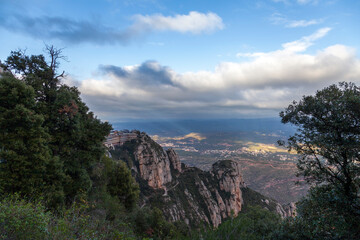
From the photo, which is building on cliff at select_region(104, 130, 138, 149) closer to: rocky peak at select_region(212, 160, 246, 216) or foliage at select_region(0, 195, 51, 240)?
rocky peak at select_region(212, 160, 246, 216)

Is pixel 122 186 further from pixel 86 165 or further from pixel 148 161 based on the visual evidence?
pixel 148 161

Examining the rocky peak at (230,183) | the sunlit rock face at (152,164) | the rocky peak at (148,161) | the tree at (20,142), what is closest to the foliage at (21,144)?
the tree at (20,142)

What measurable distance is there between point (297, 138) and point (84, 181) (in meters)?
20.9

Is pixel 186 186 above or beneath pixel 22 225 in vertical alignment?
beneath

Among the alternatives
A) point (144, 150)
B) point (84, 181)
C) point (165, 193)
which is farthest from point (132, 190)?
point (144, 150)

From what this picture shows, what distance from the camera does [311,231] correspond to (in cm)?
971

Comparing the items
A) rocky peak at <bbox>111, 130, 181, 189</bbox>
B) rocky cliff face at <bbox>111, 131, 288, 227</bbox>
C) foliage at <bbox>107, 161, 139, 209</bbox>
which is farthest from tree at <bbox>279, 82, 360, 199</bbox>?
rocky peak at <bbox>111, 130, 181, 189</bbox>

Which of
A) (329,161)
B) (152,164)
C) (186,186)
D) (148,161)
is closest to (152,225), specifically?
(329,161)

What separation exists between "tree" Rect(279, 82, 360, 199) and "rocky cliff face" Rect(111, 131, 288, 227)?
6445cm

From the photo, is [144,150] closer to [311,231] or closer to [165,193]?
[165,193]

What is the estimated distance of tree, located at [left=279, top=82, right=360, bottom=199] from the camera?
9.89 m

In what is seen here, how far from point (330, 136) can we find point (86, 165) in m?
22.6

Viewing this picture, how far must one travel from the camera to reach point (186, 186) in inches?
3772

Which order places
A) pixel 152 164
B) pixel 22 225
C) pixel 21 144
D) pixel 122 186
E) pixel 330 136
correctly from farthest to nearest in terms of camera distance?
pixel 152 164
pixel 122 186
pixel 21 144
pixel 330 136
pixel 22 225
